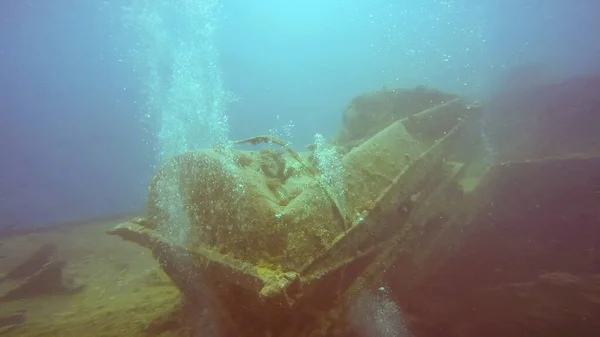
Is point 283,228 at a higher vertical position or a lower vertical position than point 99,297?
higher

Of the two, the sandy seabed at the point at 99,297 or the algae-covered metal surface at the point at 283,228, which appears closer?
the algae-covered metal surface at the point at 283,228

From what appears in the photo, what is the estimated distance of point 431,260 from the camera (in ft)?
22.2

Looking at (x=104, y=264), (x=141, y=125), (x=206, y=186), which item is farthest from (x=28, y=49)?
(x=206, y=186)

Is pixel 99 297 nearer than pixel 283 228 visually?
No

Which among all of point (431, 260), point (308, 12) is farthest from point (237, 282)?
point (308, 12)

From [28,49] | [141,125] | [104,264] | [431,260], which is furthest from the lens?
[141,125]

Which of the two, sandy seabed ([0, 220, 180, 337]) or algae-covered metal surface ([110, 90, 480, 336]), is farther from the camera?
sandy seabed ([0, 220, 180, 337])

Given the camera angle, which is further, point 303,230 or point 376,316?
point 376,316

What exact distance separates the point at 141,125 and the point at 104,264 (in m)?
98.2

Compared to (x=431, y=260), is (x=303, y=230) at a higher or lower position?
higher

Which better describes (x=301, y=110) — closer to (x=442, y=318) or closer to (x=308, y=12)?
(x=308, y=12)

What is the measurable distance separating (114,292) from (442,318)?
7.94m

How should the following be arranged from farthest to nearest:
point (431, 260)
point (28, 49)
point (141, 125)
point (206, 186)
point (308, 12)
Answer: point (308, 12)
point (141, 125)
point (28, 49)
point (431, 260)
point (206, 186)

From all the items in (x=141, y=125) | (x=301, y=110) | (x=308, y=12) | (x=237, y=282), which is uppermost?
(x=308, y=12)
